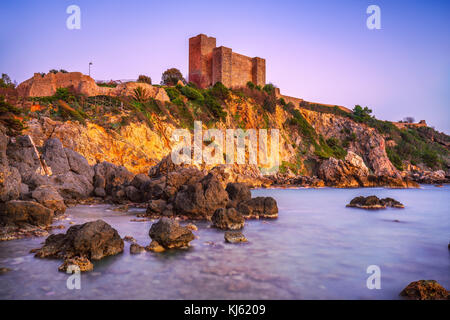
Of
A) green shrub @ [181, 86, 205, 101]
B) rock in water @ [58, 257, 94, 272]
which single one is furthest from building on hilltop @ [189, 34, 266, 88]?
rock in water @ [58, 257, 94, 272]

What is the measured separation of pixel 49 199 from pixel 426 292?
11.5 m

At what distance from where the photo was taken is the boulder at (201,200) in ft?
39.3

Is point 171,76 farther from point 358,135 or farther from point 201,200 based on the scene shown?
point 201,200

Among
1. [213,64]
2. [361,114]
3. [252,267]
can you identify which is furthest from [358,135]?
[252,267]

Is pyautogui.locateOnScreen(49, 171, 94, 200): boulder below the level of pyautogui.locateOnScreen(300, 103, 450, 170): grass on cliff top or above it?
below

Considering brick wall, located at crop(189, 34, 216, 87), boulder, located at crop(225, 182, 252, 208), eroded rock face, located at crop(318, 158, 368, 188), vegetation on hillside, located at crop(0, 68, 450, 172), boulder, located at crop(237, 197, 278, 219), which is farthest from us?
brick wall, located at crop(189, 34, 216, 87)

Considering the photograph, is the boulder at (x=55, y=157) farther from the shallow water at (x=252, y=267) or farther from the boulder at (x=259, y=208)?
the boulder at (x=259, y=208)

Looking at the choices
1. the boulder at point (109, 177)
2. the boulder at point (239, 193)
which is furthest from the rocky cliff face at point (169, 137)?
the boulder at point (239, 193)

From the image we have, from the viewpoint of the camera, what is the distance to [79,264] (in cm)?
616

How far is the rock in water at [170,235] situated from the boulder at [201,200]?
12.2 feet

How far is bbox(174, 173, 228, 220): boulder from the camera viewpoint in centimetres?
1197

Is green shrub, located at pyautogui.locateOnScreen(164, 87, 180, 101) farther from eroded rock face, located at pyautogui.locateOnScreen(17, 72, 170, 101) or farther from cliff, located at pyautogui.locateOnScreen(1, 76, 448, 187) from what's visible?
eroded rock face, located at pyautogui.locateOnScreen(17, 72, 170, 101)

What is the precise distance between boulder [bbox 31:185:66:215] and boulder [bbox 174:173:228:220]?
4.19 meters
